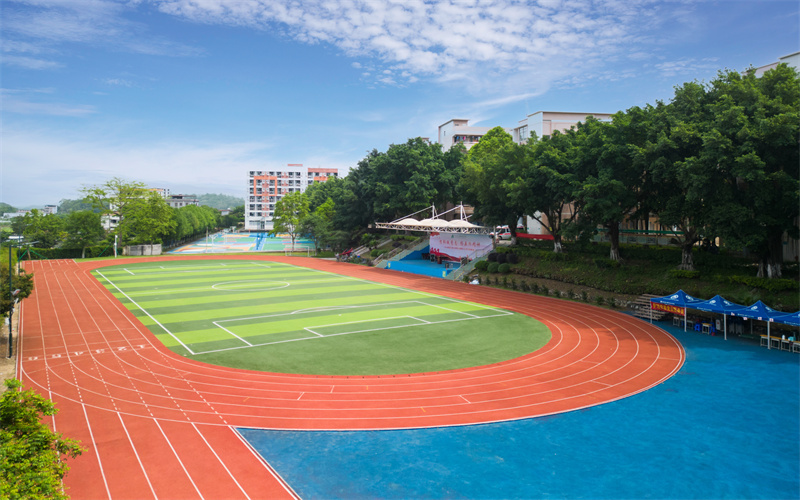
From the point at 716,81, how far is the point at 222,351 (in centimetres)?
2870

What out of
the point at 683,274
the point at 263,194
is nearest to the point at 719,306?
the point at 683,274

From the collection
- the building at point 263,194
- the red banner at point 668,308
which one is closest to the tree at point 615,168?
the red banner at point 668,308

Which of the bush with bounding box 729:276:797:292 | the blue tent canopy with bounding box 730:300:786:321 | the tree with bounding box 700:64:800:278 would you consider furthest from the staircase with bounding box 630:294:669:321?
the tree with bounding box 700:64:800:278

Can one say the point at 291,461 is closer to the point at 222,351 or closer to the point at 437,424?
the point at 437,424

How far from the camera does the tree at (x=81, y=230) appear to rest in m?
62.9

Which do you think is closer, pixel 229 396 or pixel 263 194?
pixel 229 396

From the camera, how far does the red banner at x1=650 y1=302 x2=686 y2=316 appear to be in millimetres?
25188

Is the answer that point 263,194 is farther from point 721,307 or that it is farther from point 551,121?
point 721,307

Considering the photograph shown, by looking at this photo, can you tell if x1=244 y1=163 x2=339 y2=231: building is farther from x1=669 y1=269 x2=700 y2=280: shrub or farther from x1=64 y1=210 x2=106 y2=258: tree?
x1=669 y1=269 x2=700 y2=280: shrub

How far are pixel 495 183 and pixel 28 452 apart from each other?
1490 inches

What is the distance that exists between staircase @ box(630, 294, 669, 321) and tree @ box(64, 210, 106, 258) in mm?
64567

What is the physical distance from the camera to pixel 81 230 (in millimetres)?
63094

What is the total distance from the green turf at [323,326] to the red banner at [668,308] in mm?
6810

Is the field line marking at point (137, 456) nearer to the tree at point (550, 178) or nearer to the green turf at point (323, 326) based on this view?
the green turf at point (323, 326)
